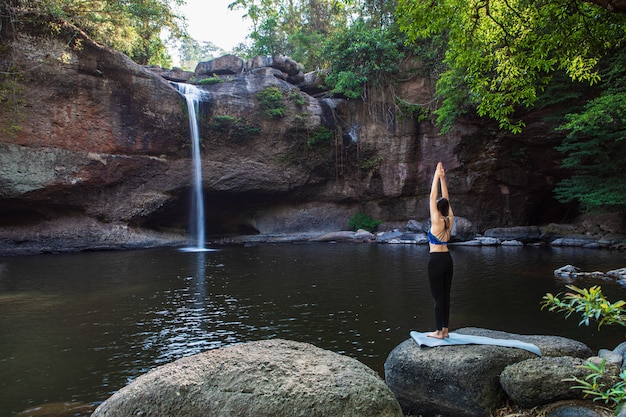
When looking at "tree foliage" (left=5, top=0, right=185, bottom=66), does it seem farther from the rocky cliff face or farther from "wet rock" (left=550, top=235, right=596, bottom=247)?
"wet rock" (left=550, top=235, right=596, bottom=247)

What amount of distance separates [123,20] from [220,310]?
70.3 feet

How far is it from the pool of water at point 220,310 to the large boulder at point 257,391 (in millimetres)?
2553

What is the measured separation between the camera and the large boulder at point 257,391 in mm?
2891

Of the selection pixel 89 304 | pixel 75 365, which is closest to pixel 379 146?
pixel 89 304

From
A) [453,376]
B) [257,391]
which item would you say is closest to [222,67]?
[453,376]

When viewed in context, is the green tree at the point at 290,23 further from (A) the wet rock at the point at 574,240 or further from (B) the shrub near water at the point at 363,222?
(A) the wet rock at the point at 574,240

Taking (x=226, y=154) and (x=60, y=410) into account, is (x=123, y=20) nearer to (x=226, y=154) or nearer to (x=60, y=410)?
(x=226, y=154)

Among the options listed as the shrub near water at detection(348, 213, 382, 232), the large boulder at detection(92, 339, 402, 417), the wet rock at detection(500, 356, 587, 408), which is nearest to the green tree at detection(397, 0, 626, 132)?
the wet rock at detection(500, 356, 587, 408)

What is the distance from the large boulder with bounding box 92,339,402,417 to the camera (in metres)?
2.89

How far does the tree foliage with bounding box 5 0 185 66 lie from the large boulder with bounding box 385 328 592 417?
77.6 ft

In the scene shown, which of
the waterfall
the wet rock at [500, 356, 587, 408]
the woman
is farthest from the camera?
the waterfall

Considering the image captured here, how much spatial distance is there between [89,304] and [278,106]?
1989cm

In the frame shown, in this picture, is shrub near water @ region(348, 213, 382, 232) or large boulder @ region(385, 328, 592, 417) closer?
large boulder @ region(385, 328, 592, 417)

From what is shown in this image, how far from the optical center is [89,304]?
9367 mm
